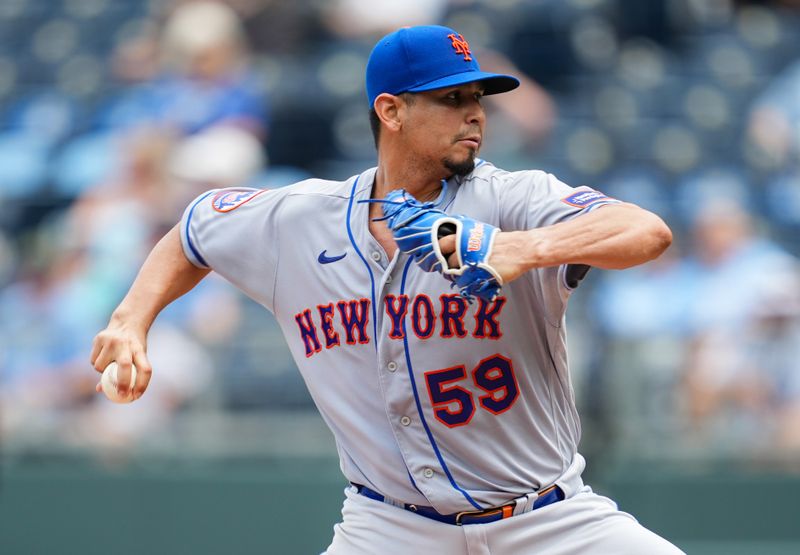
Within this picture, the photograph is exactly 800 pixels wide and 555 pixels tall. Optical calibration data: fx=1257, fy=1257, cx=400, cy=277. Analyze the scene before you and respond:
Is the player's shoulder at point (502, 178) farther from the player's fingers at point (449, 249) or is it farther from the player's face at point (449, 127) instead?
the player's fingers at point (449, 249)

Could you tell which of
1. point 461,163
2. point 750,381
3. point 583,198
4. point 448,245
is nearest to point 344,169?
point 750,381

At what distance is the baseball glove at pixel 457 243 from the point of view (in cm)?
271

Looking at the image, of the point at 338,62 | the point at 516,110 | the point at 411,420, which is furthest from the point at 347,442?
the point at 338,62

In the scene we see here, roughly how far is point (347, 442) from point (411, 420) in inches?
9.8

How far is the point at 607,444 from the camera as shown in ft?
20.5

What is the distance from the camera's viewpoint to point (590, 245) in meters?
2.70

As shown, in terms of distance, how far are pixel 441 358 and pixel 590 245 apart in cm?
59

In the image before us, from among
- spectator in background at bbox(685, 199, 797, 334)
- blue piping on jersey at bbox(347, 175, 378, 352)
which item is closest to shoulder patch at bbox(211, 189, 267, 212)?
blue piping on jersey at bbox(347, 175, 378, 352)

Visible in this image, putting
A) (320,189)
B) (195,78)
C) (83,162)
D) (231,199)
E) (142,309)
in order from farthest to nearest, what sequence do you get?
(83,162), (195,78), (231,199), (320,189), (142,309)

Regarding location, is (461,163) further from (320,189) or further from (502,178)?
(320,189)

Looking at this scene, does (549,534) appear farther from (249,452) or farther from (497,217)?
(249,452)

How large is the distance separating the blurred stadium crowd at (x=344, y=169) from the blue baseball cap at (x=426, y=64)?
123 inches

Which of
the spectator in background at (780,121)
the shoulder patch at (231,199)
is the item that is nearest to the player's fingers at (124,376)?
the shoulder patch at (231,199)

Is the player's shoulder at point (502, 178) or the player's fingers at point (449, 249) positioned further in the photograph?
the player's shoulder at point (502, 178)
